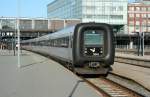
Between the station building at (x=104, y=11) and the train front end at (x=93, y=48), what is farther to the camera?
the station building at (x=104, y=11)

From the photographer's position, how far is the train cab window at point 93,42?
23.7m

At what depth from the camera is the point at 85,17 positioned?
13962 centimetres

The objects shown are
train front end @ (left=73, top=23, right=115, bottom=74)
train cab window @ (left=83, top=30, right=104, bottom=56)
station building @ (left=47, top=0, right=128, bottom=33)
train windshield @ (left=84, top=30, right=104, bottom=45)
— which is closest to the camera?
train front end @ (left=73, top=23, right=115, bottom=74)

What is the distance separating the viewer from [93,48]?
23609mm

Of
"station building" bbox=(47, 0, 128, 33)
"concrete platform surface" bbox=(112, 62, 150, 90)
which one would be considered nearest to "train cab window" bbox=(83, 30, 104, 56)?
"concrete platform surface" bbox=(112, 62, 150, 90)

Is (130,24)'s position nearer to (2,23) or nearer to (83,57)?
(2,23)

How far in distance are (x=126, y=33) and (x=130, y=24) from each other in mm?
8264

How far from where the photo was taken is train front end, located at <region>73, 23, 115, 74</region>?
23531 mm

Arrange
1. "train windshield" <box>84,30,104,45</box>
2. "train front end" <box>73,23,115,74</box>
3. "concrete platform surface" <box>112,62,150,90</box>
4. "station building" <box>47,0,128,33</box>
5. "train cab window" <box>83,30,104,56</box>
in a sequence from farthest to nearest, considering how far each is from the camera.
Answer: "station building" <box>47,0,128,33</box>, "train windshield" <box>84,30,104,45</box>, "train cab window" <box>83,30,104,56</box>, "train front end" <box>73,23,115,74</box>, "concrete platform surface" <box>112,62,150,90</box>

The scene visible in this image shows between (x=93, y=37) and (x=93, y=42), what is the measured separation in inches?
11.3

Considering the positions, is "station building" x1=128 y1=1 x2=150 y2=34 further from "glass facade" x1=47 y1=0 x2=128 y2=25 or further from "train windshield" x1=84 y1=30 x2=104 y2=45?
"train windshield" x1=84 y1=30 x2=104 y2=45

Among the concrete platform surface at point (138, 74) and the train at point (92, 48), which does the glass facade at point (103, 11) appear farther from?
the train at point (92, 48)

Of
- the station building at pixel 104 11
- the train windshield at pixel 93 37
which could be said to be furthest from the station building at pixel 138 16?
the train windshield at pixel 93 37

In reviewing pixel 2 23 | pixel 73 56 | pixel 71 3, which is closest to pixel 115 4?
pixel 71 3
